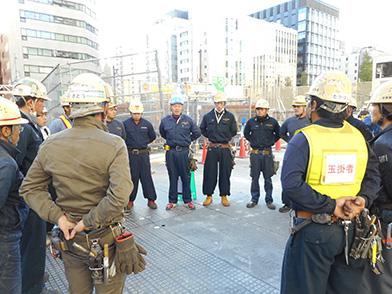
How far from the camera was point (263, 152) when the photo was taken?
18.3ft

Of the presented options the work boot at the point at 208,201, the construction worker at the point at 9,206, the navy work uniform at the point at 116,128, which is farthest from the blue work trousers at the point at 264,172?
the construction worker at the point at 9,206

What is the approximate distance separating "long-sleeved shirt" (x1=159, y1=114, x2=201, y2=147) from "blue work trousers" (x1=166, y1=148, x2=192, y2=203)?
190 mm

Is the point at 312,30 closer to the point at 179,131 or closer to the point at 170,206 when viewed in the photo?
the point at 179,131

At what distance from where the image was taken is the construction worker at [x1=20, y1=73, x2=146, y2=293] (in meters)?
1.85

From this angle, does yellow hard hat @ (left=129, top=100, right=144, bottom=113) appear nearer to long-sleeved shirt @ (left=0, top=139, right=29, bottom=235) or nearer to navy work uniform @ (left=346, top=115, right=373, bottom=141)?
long-sleeved shirt @ (left=0, top=139, right=29, bottom=235)

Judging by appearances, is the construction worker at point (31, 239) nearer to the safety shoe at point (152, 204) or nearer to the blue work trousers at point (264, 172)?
the safety shoe at point (152, 204)

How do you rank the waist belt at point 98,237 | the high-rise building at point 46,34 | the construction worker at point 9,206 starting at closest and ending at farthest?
1. the waist belt at point 98,237
2. the construction worker at point 9,206
3. the high-rise building at point 46,34

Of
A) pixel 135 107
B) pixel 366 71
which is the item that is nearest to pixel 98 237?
pixel 135 107

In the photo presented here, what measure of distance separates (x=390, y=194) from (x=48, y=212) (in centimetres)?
273

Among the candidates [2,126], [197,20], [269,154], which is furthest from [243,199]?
[197,20]

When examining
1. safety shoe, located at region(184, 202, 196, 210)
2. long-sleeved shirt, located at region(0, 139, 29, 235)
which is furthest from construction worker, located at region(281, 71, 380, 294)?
safety shoe, located at region(184, 202, 196, 210)

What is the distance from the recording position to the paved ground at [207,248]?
9.83 ft

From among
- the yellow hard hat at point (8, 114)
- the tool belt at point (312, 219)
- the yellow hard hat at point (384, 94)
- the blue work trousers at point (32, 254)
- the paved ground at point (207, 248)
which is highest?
the yellow hard hat at point (384, 94)

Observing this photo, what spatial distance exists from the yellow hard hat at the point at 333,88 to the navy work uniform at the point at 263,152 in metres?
3.46
